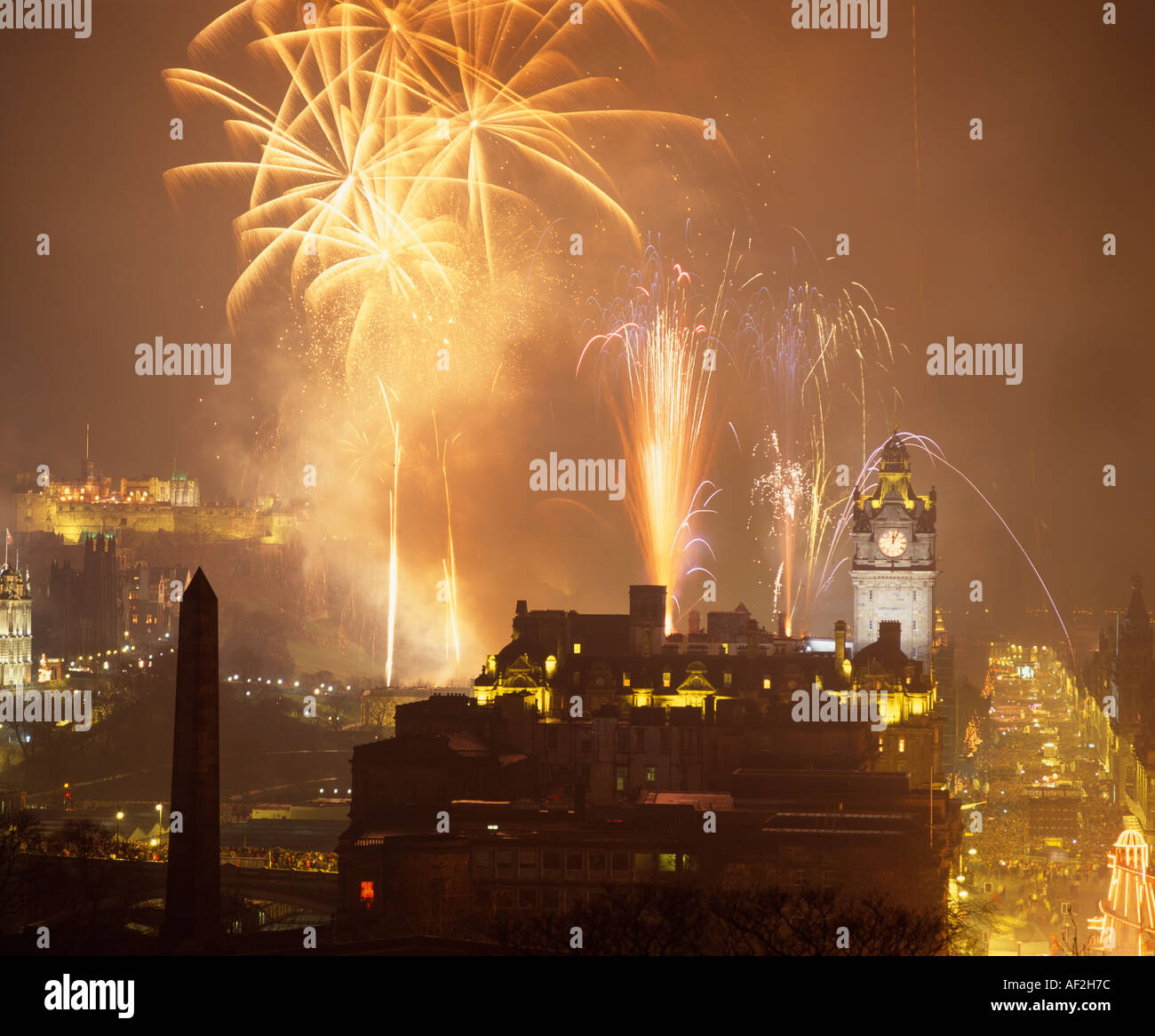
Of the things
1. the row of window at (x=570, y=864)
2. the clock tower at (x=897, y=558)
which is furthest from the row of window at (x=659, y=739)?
the clock tower at (x=897, y=558)

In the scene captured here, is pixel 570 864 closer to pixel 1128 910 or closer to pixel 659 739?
pixel 659 739

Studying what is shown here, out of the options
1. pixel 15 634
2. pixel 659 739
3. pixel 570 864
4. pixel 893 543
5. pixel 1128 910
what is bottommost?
pixel 1128 910

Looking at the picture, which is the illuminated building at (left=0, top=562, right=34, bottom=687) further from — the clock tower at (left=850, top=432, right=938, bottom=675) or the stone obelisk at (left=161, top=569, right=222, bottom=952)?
the stone obelisk at (left=161, top=569, right=222, bottom=952)

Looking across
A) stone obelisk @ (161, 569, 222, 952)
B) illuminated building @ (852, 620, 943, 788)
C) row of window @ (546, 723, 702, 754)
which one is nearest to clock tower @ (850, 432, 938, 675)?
illuminated building @ (852, 620, 943, 788)

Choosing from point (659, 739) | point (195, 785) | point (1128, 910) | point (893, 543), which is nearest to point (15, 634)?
point (893, 543)

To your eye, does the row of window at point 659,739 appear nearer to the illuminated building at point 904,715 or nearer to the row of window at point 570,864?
the illuminated building at point 904,715
